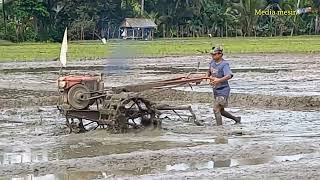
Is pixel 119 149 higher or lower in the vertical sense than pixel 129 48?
lower

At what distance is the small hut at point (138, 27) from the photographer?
73.5 metres

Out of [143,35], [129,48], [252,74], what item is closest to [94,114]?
[129,48]

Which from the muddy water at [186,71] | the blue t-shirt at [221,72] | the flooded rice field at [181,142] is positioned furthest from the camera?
the muddy water at [186,71]

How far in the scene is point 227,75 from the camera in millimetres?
13375

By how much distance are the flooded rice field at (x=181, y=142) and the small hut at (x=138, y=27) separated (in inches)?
2035

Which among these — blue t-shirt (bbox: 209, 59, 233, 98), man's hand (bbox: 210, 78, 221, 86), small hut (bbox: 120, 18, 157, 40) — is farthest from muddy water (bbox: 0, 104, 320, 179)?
small hut (bbox: 120, 18, 157, 40)

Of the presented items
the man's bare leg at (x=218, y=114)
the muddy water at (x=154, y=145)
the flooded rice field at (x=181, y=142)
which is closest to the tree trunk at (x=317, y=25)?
the flooded rice field at (x=181, y=142)

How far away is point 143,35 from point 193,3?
256 inches

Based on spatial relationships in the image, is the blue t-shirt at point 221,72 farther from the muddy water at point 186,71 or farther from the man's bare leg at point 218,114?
the muddy water at point 186,71

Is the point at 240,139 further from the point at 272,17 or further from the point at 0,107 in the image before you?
the point at 272,17

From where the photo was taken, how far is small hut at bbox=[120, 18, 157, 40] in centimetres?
7350

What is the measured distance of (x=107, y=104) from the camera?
500 inches

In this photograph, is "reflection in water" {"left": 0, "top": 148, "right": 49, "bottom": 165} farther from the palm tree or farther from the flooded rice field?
the palm tree

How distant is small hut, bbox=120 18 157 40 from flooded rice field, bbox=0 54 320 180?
5170 centimetres
